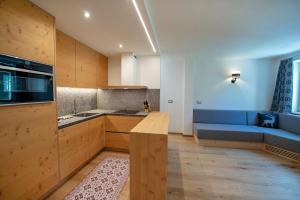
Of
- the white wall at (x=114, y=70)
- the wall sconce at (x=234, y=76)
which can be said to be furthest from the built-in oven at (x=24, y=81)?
the wall sconce at (x=234, y=76)

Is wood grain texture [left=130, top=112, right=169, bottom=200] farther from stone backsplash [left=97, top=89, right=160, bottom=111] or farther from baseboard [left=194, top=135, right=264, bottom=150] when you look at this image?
baseboard [left=194, top=135, right=264, bottom=150]

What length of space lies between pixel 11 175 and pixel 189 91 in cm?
407

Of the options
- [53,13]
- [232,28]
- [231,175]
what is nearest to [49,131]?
[53,13]

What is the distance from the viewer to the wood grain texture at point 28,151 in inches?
52.3

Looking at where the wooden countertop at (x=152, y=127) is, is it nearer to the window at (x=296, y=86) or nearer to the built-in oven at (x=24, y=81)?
the built-in oven at (x=24, y=81)

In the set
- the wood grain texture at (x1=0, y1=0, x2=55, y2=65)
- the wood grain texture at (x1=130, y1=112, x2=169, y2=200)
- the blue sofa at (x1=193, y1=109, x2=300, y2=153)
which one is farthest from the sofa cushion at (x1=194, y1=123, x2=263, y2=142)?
the wood grain texture at (x1=0, y1=0, x2=55, y2=65)

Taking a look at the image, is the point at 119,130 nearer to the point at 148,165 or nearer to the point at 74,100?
the point at 74,100

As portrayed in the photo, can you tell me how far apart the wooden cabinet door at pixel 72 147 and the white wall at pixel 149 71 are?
1.88 meters

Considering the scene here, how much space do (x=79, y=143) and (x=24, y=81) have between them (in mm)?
1279

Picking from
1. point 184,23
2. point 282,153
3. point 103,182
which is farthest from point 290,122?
point 103,182

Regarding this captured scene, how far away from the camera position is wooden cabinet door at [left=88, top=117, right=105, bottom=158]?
8.82 ft

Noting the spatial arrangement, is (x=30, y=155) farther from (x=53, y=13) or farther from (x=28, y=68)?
(x=53, y=13)

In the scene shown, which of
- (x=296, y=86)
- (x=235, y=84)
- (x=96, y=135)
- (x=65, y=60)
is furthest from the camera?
(x=235, y=84)

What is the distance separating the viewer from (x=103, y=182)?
6.95ft
